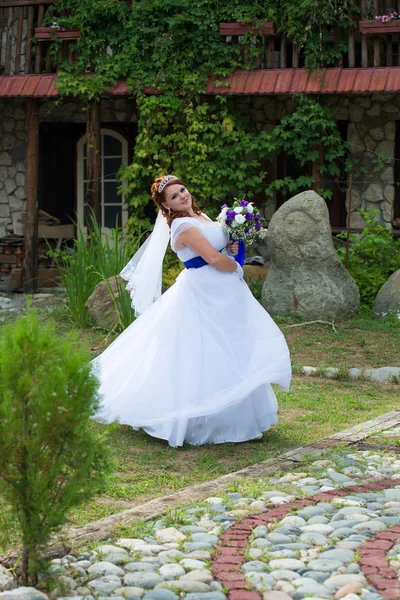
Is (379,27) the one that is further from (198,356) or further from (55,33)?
(198,356)

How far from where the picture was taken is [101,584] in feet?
11.4

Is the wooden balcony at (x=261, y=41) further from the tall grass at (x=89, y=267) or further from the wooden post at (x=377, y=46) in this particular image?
the tall grass at (x=89, y=267)

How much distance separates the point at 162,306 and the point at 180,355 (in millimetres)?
415

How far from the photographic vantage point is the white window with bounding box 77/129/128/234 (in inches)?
621

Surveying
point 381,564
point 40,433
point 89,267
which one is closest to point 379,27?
point 89,267

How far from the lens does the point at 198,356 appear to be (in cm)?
607

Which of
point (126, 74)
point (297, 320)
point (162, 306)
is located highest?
point (126, 74)

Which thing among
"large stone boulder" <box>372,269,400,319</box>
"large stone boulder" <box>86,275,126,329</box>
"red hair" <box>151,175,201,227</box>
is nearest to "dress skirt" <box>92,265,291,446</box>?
"red hair" <box>151,175,201,227</box>

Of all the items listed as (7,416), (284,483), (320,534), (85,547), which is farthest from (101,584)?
(284,483)

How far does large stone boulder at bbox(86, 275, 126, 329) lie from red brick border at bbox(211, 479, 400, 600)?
6191mm

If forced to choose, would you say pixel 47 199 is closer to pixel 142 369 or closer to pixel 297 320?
pixel 297 320

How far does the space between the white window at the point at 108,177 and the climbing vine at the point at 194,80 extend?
5.35 feet

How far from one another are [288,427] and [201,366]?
2.84ft

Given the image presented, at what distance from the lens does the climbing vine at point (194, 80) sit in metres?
13.2
